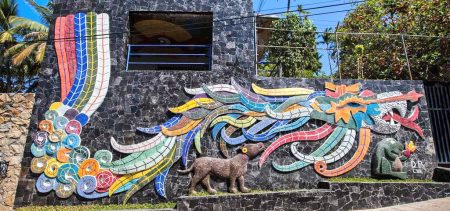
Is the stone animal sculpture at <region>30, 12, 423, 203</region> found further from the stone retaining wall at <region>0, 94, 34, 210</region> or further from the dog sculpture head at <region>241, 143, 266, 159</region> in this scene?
the stone retaining wall at <region>0, 94, 34, 210</region>

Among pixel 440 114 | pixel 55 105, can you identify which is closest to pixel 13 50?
pixel 55 105

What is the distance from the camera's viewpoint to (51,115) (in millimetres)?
7438

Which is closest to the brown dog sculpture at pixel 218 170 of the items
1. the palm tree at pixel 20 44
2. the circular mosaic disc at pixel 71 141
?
the circular mosaic disc at pixel 71 141

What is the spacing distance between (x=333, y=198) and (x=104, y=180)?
4.92m

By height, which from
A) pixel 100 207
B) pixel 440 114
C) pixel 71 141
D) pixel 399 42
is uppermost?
pixel 399 42

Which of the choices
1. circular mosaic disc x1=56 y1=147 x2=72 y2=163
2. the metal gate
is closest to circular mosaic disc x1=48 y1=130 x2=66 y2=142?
circular mosaic disc x1=56 y1=147 x2=72 y2=163

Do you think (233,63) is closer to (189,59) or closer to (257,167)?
(257,167)

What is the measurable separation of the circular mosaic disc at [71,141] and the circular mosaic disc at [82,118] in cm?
32

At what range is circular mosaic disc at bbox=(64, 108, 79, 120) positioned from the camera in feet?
24.5

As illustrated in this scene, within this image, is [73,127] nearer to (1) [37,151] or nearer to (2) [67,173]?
(1) [37,151]

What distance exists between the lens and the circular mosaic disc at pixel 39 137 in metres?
7.25

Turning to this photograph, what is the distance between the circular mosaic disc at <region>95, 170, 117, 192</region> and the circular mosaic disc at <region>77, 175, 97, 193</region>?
100 mm

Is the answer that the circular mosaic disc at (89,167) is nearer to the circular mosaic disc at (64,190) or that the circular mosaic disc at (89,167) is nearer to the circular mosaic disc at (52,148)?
the circular mosaic disc at (64,190)

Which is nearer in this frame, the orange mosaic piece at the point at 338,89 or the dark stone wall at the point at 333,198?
the dark stone wall at the point at 333,198
